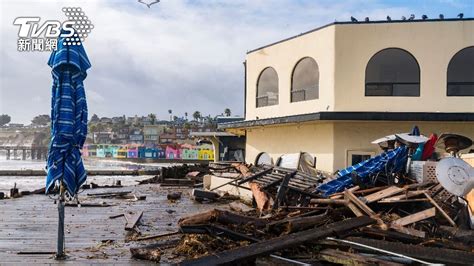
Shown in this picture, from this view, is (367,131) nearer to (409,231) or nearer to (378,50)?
(378,50)

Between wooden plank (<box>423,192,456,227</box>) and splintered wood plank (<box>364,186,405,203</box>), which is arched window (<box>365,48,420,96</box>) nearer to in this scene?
splintered wood plank (<box>364,186,405,203</box>)

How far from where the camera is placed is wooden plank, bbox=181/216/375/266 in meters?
6.05

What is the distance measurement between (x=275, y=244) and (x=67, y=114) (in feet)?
11.0

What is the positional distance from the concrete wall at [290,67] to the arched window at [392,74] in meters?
1.38

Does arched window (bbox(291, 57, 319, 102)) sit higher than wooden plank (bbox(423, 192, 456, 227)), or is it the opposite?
arched window (bbox(291, 57, 319, 102))

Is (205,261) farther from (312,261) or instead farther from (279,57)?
(279,57)

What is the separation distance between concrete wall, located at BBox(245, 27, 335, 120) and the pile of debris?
677 centimetres

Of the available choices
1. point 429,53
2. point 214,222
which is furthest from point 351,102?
point 214,222

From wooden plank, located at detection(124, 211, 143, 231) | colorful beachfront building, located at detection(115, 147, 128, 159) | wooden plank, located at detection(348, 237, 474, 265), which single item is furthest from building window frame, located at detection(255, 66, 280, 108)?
colorful beachfront building, located at detection(115, 147, 128, 159)

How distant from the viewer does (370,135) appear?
16812 millimetres

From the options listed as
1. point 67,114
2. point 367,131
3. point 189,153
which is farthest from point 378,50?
point 189,153

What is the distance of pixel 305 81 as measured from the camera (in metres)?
18.4

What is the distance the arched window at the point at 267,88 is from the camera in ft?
65.6

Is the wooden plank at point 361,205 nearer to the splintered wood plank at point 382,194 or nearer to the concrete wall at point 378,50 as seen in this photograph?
the splintered wood plank at point 382,194
